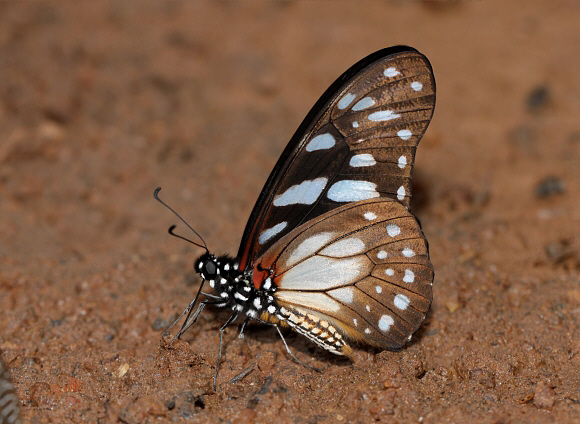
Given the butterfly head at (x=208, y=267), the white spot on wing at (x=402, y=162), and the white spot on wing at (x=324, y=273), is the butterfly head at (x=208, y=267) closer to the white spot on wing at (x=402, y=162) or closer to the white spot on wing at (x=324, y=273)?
the white spot on wing at (x=324, y=273)

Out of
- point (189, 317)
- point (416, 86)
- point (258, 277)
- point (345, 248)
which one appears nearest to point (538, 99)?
point (416, 86)

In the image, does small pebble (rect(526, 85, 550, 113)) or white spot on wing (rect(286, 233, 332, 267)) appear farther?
small pebble (rect(526, 85, 550, 113))

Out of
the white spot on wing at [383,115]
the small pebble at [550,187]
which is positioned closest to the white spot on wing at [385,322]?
the white spot on wing at [383,115]

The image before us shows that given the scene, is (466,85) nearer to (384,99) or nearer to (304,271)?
(384,99)

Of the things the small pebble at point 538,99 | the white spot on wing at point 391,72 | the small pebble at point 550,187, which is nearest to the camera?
the white spot on wing at point 391,72

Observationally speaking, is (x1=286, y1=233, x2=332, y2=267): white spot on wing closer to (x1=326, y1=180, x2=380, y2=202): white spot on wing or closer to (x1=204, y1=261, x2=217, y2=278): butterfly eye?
(x1=326, y1=180, x2=380, y2=202): white spot on wing

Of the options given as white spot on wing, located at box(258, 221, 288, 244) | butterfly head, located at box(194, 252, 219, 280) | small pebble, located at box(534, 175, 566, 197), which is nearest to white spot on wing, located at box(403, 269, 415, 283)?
white spot on wing, located at box(258, 221, 288, 244)

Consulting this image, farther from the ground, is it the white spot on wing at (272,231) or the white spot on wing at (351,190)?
the white spot on wing at (351,190)

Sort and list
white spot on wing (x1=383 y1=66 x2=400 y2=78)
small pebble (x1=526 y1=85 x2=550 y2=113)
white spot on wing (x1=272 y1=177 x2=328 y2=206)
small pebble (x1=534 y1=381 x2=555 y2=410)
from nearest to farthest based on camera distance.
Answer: small pebble (x1=534 y1=381 x2=555 y2=410), white spot on wing (x1=383 y1=66 x2=400 y2=78), white spot on wing (x1=272 y1=177 x2=328 y2=206), small pebble (x1=526 y1=85 x2=550 y2=113)
